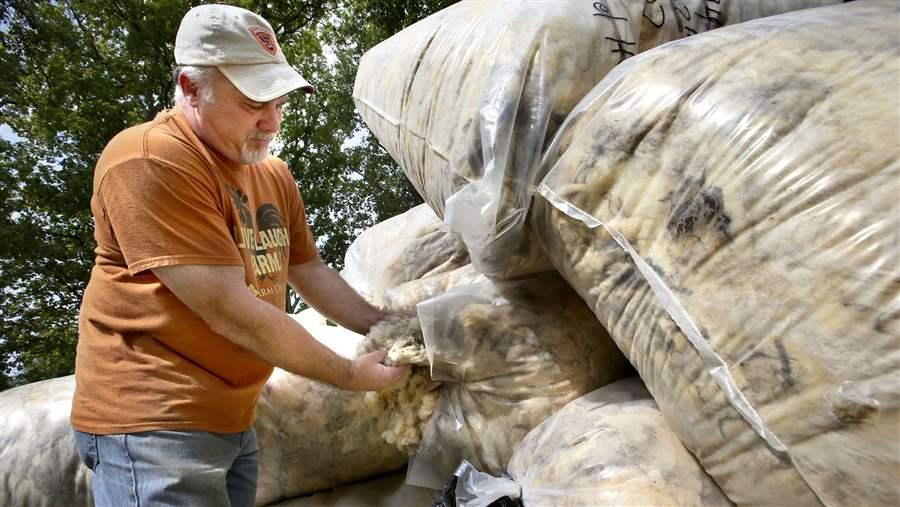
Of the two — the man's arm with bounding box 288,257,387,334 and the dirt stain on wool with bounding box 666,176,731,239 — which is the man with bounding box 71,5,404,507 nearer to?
the man's arm with bounding box 288,257,387,334

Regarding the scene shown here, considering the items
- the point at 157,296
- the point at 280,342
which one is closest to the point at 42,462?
the point at 157,296

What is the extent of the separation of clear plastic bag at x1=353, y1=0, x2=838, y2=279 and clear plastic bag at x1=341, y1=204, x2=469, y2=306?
1.94 feet

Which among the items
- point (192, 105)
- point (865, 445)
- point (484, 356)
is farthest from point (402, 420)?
point (865, 445)

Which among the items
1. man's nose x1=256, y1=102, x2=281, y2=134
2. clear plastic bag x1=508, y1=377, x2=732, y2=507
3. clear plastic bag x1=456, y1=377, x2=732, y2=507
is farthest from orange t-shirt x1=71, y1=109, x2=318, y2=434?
clear plastic bag x1=508, y1=377, x2=732, y2=507

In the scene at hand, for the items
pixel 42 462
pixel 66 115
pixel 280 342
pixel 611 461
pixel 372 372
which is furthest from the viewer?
pixel 66 115

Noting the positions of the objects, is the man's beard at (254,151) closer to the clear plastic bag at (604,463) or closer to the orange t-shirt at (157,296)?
the orange t-shirt at (157,296)

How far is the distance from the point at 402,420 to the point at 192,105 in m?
0.91

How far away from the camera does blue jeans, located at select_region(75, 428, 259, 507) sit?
49.9 inches

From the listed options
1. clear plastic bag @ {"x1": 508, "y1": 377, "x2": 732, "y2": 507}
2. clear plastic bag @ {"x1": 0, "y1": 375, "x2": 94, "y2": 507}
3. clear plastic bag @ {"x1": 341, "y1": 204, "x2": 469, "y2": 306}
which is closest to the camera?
clear plastic bag @ {"x1": 508, "y1": 377, "x2": 732, "y2": 507}

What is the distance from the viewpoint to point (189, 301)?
1255mm

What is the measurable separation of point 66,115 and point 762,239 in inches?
381

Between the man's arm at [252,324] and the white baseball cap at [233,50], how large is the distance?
0.42 m

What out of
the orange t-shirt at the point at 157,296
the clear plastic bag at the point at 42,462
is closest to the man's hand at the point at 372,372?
the orange t-shirt at the point at 157,296

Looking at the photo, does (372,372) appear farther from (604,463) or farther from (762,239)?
(762,239)
